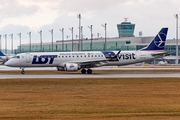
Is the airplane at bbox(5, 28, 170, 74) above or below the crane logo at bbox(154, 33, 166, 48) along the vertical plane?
below

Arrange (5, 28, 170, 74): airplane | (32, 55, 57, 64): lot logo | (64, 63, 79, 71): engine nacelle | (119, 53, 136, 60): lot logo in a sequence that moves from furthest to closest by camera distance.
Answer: (119, 53, 136, 60): lot logo < (32, 55, 57, 64): lot logo < (5, 28, 170, 74): airplane < (64, 63, 79, 71): engine nacelle

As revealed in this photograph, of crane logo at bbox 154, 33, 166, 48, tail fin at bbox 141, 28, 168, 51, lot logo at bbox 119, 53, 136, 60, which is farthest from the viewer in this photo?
crane logo at bbox 154, 33, 166, 48

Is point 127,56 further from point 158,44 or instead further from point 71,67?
point 71,67

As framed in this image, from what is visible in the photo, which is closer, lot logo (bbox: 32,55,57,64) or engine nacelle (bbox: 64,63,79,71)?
engine nacelle (bbox: 64,63,79,71)

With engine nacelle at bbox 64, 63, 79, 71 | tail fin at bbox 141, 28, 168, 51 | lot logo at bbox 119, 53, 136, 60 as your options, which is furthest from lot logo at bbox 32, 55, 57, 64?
tail fin at bbox 141, 28, 168, 51

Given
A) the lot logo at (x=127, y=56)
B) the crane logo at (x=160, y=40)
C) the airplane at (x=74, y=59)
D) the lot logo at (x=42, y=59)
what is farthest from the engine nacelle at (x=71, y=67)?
the crane logo at (x=160, y=40)

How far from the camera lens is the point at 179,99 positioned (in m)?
34.0

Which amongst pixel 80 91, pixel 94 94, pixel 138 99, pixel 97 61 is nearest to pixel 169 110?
pixel 138 99

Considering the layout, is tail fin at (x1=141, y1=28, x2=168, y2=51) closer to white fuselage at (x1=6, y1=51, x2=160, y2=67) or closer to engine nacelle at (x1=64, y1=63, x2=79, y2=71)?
white fuselage at (x1=6, y1=51, x2=160, y2=67)

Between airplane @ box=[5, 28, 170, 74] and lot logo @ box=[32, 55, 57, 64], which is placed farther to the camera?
lot logo @ box=[32, 55, 57, 64]

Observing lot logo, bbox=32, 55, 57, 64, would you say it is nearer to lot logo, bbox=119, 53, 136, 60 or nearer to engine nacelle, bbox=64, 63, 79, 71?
engine nacelle, bbox=64, 63, 79, 71

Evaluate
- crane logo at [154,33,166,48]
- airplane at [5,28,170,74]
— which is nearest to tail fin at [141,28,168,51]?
crane logo at [154,33,166,48]

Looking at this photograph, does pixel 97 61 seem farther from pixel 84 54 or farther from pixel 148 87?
pixel 148 87

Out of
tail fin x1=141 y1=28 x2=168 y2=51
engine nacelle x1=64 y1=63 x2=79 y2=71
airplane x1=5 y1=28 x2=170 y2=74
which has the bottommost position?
engine nacelle x1=64 y1=63 x2=79 y2=71
